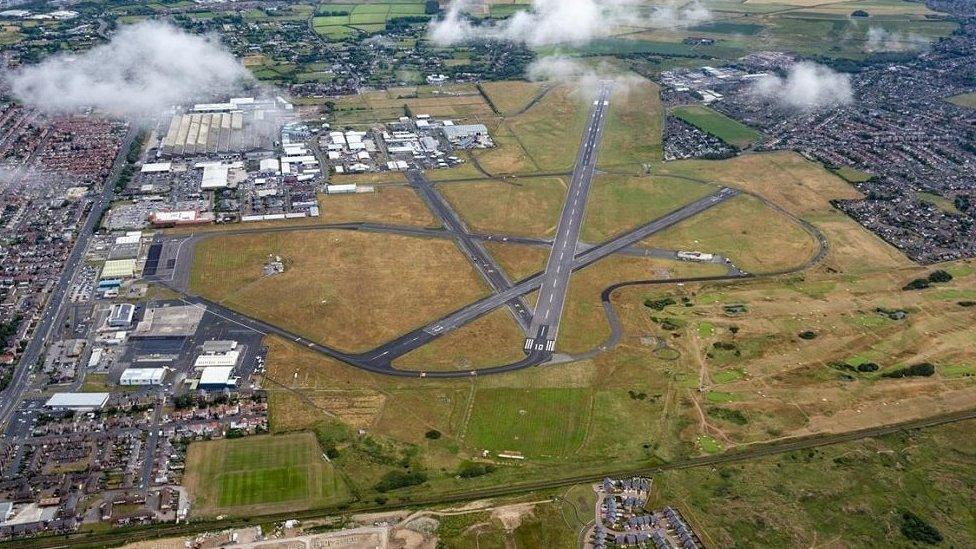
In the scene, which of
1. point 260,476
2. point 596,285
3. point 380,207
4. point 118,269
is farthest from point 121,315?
point 596,285

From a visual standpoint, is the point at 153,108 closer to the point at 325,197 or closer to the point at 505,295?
the point at 325,197

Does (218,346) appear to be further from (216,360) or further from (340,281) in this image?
(340,281)

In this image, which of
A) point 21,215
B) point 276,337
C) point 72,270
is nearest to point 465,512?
point 276,337

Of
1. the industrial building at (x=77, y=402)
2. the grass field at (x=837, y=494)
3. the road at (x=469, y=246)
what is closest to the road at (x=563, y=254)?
the road at (x=469, y=246)

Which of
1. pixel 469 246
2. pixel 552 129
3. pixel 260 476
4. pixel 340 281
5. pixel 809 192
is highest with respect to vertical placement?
pixel 809 192

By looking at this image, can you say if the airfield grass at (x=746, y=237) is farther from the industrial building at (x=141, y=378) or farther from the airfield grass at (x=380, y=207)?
the industrial building at (x=141, y=378)

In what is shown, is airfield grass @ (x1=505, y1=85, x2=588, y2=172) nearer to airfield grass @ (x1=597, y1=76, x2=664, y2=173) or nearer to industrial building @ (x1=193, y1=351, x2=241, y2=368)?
airfield grass @ (x1=597, y1=76, x2=664, y2=173)
